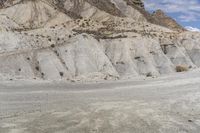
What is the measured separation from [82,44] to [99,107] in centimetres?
3701

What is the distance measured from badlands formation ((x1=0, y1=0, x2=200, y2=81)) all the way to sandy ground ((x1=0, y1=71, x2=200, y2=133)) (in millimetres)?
6652

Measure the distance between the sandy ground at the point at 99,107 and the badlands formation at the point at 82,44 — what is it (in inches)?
262

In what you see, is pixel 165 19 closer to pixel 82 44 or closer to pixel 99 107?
pixel 82 44

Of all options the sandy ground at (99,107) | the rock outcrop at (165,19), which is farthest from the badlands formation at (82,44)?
the rock outcrop at (165,19)

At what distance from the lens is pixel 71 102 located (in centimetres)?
2756

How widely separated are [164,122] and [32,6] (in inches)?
2803

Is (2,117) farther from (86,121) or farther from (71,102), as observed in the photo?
(71,102)

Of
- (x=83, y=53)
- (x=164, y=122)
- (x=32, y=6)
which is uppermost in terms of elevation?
(x=32, y=6)

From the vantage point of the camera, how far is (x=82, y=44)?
6253cm

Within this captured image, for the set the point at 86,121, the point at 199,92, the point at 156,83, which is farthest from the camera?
the point at 156,83

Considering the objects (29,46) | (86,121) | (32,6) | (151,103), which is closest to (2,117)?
(86,121)

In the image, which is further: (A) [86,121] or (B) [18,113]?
(B) [18,113]

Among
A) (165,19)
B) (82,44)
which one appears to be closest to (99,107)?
(82,44)

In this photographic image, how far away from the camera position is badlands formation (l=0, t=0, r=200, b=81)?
51938mm
